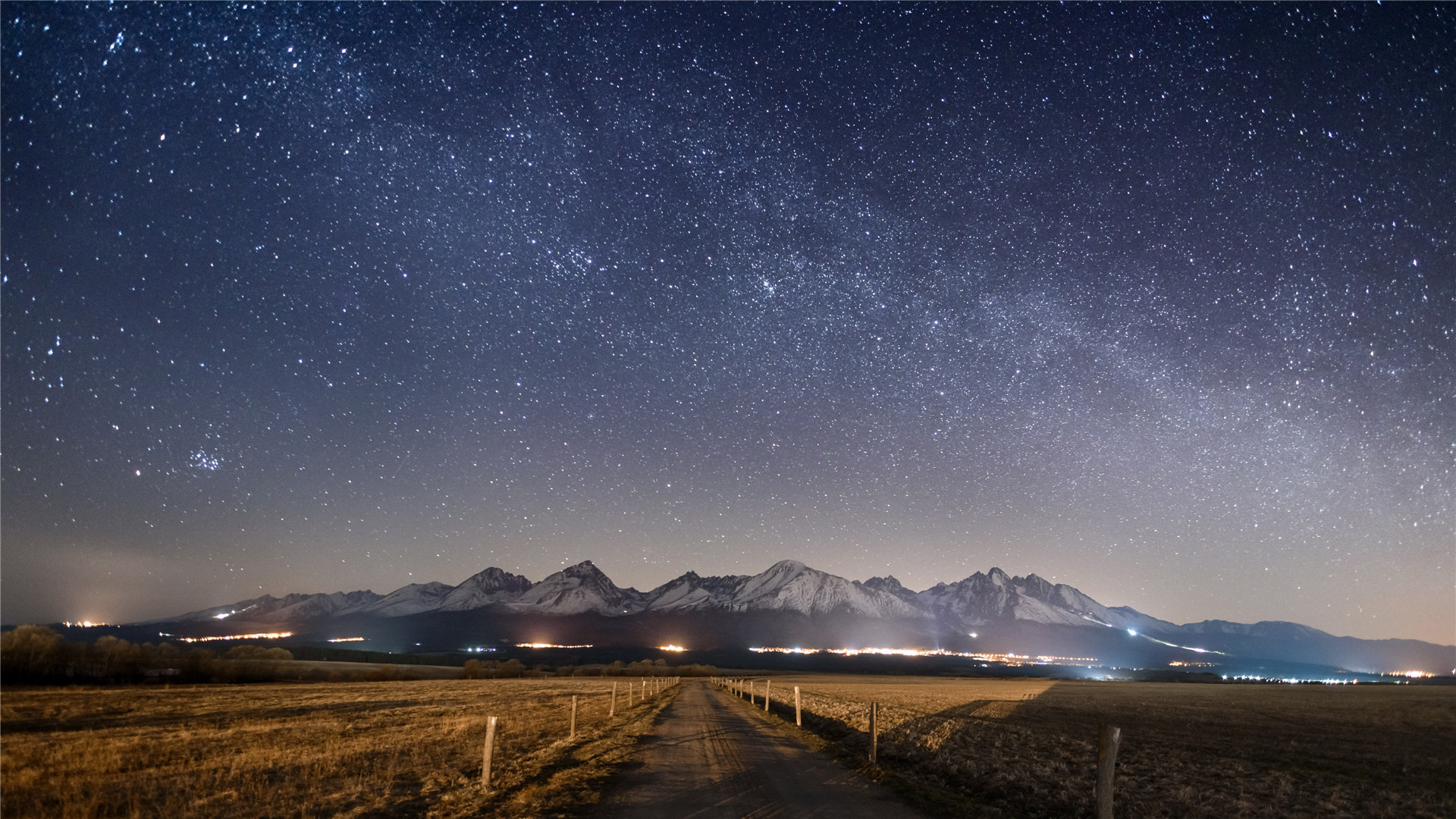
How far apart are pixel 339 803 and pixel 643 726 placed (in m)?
15.4

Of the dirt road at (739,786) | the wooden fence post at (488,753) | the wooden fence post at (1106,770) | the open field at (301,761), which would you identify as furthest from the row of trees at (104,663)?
the wooden fence post at (1106,770)

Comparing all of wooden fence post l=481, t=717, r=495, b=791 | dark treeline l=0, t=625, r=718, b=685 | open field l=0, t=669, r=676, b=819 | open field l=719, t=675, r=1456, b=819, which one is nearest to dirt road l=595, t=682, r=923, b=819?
open field l=0, t=669, r=676, b=819

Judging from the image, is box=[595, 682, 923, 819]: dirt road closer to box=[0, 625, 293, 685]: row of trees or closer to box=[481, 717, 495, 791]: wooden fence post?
box=[481, 717, 495, 791]: wooden fence post

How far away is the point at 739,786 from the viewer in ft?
47.2

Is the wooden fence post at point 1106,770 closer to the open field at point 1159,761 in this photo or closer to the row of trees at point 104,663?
the open field at point 1159,761

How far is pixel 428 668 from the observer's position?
122 meters

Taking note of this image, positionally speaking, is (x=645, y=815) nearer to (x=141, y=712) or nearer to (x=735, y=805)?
(x=735, y=805)

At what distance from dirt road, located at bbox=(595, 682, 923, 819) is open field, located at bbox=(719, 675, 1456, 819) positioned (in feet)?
4.23

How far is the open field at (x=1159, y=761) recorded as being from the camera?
49.3 ft

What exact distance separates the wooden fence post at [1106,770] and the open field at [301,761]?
8.27 metres

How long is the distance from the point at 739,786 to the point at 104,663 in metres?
108

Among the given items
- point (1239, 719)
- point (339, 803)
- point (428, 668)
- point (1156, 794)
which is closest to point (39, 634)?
point (428, 668)

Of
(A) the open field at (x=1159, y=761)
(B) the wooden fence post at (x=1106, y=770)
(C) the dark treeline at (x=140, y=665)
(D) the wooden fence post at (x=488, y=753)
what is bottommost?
(C) the dark treeline at (x=140, y=665)

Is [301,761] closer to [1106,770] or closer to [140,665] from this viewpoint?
[1106,770]
